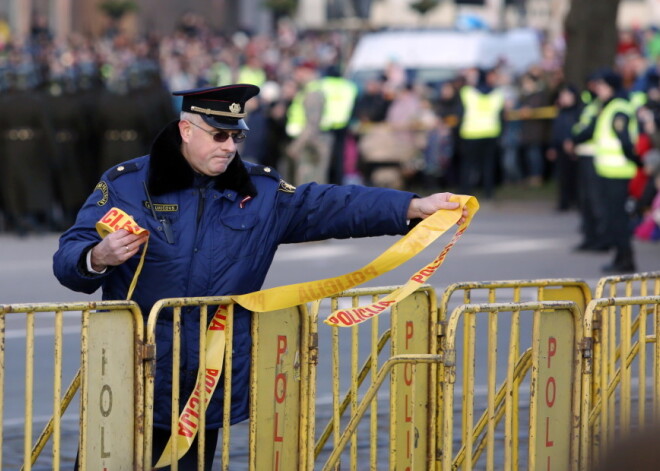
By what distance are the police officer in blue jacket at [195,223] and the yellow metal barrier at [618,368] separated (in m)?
0.86

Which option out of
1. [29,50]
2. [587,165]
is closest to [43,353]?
[587,165]

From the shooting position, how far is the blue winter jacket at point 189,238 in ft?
17.7

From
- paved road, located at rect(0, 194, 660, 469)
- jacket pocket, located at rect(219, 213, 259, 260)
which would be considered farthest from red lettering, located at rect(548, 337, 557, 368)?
paved road, located at rect(0, 194, 660, 469)

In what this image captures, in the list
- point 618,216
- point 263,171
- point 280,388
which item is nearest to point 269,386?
point 280,388

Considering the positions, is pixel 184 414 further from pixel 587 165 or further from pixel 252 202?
pixel 587 165

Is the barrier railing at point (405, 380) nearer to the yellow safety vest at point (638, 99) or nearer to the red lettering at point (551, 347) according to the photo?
the red lettering at point (551, 347)

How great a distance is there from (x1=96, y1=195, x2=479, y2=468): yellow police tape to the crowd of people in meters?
9.32

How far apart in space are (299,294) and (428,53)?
71.2ft

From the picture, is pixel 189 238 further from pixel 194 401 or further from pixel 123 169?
pixel 194 401

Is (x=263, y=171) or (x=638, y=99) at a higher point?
(x=263, y=171)

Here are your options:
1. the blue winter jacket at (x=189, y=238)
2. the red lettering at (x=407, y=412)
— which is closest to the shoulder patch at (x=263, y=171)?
the blue winter jacket at (x=189, y=238)

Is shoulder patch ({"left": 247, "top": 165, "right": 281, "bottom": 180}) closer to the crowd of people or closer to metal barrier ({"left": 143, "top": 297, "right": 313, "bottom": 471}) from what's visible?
metal barrier ({"left": 143, "top": 297, "right": 313, "bottom": 471})

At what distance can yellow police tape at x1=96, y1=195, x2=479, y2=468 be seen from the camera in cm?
543

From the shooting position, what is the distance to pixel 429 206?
5621mm
